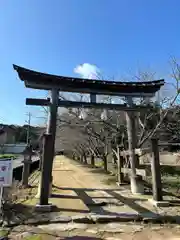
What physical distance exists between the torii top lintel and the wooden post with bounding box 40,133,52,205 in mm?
1927

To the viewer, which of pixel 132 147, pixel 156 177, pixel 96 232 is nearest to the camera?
pixel 96 232

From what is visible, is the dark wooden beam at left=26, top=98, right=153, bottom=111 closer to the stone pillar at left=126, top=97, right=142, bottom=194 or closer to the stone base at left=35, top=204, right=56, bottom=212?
the stone pillar at left=126, top=97, right=142, bottom=194

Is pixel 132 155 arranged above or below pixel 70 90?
below

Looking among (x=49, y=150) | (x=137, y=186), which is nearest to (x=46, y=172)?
(x=49, y=150)

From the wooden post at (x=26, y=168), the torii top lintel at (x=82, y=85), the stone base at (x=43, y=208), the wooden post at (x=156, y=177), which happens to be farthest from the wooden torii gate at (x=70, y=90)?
the wooden post at (x=26, y=168)

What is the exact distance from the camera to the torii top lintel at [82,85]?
283 inches

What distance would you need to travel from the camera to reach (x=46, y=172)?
20.5 ft

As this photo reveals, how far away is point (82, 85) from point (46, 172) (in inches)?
124

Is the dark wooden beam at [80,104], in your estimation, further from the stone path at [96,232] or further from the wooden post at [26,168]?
the stone path at [96,232]

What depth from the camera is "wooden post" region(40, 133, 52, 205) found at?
5949 mm

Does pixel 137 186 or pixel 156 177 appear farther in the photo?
pixel 137 186

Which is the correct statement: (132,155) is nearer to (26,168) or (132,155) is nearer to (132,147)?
(132,147)

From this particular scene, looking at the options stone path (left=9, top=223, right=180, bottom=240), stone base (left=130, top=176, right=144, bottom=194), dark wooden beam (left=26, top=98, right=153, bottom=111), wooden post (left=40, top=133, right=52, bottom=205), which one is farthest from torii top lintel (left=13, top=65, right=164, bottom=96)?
stone path (left=9, top=223, right=180, bottom=240)

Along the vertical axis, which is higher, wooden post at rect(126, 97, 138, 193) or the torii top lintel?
the torii top lintel
